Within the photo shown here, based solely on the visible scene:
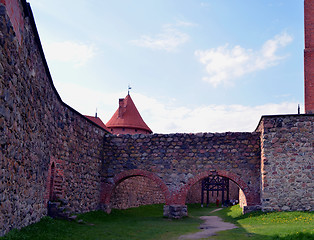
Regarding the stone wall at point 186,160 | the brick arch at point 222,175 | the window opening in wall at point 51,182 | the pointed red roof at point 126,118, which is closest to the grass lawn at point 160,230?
the brick arch at point 222,175

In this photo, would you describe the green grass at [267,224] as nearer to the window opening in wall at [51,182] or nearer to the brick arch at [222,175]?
the brick arch at [222,175]

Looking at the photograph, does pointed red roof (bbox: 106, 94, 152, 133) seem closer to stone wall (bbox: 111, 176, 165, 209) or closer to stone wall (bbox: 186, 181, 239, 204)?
stone wall (bbox: 186, 181, 239, 204)

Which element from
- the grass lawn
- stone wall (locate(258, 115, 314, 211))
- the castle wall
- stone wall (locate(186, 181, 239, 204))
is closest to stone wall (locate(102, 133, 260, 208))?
stone wall (locate(258, 115, 314, 211))

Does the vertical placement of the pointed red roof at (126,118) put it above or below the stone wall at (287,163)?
above

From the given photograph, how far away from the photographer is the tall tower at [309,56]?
64.4 ft

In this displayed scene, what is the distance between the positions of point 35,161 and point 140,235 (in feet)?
12.0

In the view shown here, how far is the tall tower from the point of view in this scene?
19641mm

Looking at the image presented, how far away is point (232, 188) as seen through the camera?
32031 mm

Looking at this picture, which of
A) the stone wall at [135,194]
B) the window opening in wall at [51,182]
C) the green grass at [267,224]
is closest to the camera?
the green grass at [267,224]

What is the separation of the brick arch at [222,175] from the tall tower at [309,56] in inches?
284

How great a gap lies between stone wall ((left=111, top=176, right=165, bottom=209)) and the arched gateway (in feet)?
5.72

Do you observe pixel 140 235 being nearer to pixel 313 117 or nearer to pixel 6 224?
pixel 6 224

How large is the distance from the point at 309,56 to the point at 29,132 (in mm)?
17568

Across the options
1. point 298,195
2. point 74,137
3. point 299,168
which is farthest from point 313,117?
point 74,137
